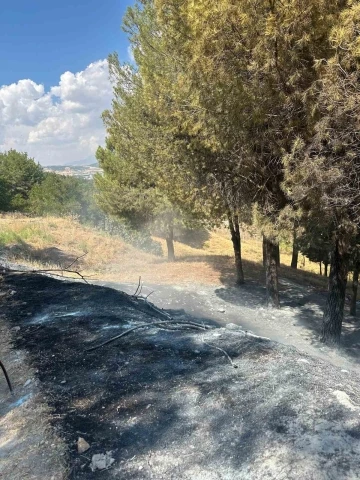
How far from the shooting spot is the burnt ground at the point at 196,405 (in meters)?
2.52

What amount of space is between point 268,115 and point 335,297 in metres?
4.00

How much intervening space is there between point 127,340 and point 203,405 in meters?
1.85

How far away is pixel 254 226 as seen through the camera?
334 inches

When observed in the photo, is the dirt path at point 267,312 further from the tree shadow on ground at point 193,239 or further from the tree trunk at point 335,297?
the tree shadow on ground at point 193,239

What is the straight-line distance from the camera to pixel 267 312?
1063cm

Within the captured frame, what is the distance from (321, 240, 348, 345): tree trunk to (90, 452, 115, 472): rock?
626cm

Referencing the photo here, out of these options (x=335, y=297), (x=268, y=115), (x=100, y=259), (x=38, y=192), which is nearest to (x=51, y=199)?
(x=38, y=192)

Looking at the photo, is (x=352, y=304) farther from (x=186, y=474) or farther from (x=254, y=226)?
(x=186, y=474)

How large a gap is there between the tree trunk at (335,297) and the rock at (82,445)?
20.6 feet

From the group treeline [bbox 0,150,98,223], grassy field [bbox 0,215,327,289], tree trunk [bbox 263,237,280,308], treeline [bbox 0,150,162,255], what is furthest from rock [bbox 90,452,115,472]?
treeline [bbox 0,150,98,223]

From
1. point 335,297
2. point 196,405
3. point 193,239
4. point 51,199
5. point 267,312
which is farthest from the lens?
point 51,199

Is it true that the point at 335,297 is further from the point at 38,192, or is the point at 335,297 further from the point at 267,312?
the point at 38,192

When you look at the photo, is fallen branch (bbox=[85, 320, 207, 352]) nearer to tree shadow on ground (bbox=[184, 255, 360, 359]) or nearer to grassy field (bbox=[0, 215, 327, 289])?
tree shadow on ground (bbox=[184, 255, 360, 359])

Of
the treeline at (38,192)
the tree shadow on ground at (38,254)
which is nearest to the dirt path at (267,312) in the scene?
the tree shadow on ground at (38,254)
